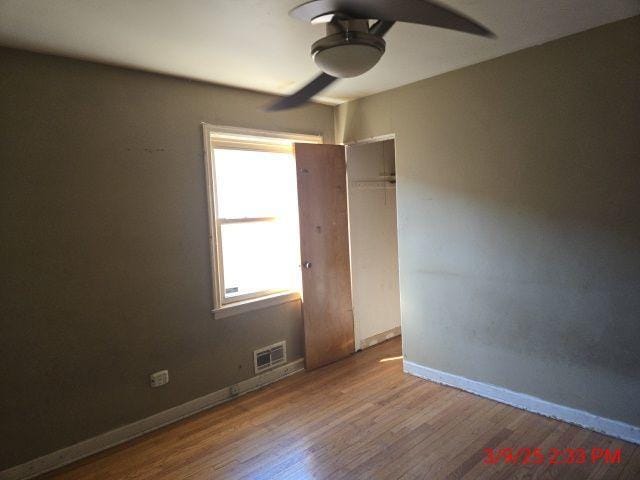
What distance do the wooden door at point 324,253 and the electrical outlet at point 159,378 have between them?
1240 mm

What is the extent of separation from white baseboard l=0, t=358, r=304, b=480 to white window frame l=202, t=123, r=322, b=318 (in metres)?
0.62

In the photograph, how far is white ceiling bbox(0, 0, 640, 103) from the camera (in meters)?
1.88

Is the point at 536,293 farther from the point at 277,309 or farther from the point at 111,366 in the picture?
the point at 111,366

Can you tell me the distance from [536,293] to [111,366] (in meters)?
2.85

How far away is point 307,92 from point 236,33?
538mm

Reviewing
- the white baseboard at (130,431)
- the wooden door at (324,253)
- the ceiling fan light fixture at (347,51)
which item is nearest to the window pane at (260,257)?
the wooden door at (324,253)

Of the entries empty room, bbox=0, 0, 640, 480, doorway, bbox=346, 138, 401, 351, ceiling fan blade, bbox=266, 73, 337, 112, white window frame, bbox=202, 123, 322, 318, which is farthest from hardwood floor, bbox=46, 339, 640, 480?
ceiling fan blade, bbox=266, 73, 337, 112

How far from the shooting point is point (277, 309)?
3.50 meters

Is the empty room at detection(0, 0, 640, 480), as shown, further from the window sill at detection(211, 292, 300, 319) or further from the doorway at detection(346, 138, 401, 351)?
the doorway at detection(346, 138, 401, 351)

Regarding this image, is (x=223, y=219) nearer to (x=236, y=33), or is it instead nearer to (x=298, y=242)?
(x=298, y=242)

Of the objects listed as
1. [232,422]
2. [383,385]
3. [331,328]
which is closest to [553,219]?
[383,385]

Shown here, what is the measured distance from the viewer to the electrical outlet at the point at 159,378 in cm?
278

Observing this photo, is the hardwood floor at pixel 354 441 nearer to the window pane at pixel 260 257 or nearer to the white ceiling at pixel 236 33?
the window pane at pixel 260 257

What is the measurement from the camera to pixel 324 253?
12.3 feet
